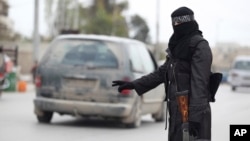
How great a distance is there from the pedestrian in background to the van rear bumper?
283 inches

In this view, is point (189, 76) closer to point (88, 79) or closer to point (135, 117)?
point (88, 79)

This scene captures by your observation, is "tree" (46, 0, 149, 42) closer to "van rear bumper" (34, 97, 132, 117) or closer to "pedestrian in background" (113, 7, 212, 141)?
"van rear bumper" (34, 97, 132, 117)

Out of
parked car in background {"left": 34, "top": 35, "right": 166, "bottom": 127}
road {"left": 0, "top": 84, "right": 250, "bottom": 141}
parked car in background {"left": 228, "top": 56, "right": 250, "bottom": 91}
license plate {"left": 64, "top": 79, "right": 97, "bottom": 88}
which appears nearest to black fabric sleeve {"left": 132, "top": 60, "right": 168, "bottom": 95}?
road {"left": 0, "top": 84, "right": 250, "bottom": 141}

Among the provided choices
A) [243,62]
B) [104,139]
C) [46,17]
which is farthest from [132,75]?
[46,17]

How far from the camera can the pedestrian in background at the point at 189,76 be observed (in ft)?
21.1

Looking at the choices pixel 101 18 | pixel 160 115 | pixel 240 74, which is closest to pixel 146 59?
pixel 160 115

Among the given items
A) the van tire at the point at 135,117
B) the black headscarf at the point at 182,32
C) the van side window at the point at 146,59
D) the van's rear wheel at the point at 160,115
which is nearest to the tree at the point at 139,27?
the van's rear wheel at the point at 160,115

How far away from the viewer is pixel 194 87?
21.2 feet

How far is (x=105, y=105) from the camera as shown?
13852mm

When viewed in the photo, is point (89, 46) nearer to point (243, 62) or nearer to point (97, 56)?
point (97, 56)

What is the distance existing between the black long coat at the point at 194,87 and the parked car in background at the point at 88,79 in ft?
23.8

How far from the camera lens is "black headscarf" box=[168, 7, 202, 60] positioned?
6523 millimetres

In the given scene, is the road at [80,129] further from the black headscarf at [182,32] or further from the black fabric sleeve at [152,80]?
the black headscarf at [182,32]

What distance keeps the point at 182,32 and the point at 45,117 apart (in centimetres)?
862
